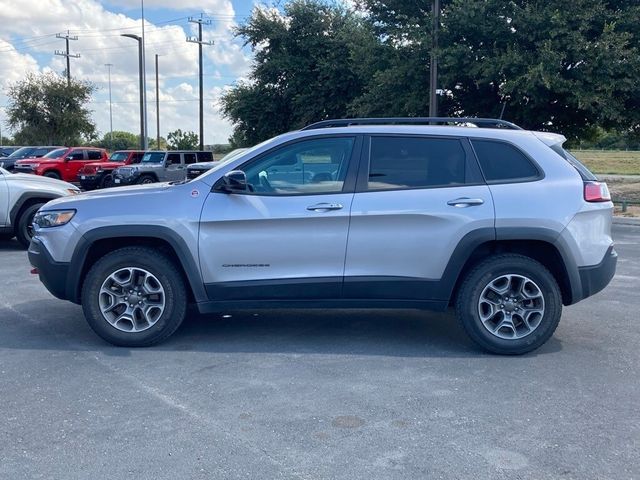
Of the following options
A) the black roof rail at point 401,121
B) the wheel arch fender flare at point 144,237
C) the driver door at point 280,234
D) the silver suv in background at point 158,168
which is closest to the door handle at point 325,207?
the driver door at point 280,234

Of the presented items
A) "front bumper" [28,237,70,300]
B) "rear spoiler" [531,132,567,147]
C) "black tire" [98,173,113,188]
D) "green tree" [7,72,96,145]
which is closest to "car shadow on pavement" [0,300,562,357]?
"front bumper" [28,237,70,300]

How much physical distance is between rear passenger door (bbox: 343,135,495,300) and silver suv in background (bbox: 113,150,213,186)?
19.1 m

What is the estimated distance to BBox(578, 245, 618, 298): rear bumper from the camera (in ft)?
18.2

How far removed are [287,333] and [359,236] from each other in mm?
1253

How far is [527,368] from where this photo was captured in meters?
5.30

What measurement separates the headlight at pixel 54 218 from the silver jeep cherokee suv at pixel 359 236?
0.07ft

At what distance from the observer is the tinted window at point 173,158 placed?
25.4m

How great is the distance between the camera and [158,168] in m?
24.9

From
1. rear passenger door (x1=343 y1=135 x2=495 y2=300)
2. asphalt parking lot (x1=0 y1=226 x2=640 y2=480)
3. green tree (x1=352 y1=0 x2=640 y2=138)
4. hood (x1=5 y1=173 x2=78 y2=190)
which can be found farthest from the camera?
green tree (x1=352 y1=0 x2=640 y2=138)

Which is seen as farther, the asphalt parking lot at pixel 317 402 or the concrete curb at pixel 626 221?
the concrete curb at pixel 626 221

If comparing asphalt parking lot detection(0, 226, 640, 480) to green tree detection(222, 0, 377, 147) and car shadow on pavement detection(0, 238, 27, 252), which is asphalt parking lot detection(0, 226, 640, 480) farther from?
green tree detection(222, 0, 377, 147)

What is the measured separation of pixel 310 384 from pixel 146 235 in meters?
1.80

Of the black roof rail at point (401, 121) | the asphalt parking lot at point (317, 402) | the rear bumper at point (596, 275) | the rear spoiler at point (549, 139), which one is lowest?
the asphalt parking lot at point (317, 402)

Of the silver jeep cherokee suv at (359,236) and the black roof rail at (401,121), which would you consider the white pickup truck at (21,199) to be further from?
the black roof rail at (401,121)
